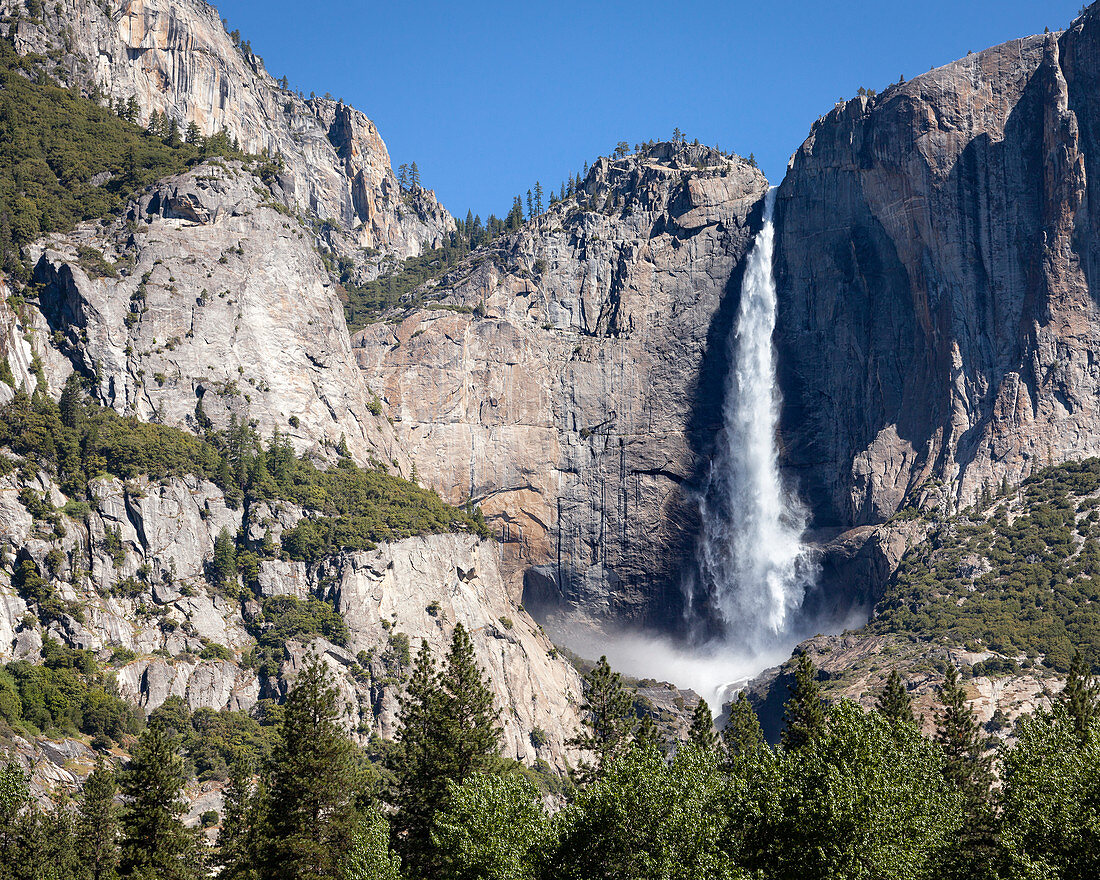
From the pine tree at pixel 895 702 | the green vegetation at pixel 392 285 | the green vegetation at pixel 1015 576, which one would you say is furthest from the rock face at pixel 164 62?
the pine tree at pixel 895 702

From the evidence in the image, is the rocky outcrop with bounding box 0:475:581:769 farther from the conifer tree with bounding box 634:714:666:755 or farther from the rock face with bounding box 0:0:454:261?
the rock face with bounding box 0:0:454:261

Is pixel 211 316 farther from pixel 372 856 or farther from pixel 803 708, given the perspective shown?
pixel 372 856

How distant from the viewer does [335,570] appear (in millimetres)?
118062

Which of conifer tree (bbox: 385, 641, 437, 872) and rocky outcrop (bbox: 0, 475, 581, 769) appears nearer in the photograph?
conifer tree (bbox: 385, 641, 437, 872)

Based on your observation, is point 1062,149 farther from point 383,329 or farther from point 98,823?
point 98,823

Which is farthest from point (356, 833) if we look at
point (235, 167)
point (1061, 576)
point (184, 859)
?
point (235, 167)

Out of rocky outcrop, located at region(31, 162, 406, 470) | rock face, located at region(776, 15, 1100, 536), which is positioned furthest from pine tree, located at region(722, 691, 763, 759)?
rocky outcrop, located at region(31, 162, 406, 470)

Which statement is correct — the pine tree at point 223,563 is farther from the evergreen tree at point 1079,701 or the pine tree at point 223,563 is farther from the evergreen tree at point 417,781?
the evergreen tree at point 1079,701

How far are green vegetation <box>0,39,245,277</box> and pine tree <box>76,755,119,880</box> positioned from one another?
66.2m

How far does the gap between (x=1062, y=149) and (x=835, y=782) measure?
106 metres

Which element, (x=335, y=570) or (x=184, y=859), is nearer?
(x=184, y=859)

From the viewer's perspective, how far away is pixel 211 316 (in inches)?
5148

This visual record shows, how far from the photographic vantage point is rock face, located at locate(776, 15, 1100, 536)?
131 metres

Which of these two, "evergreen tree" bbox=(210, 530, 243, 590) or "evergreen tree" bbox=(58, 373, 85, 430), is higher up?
"evergreen tree" bbox=(58, 373, 85, 430)
